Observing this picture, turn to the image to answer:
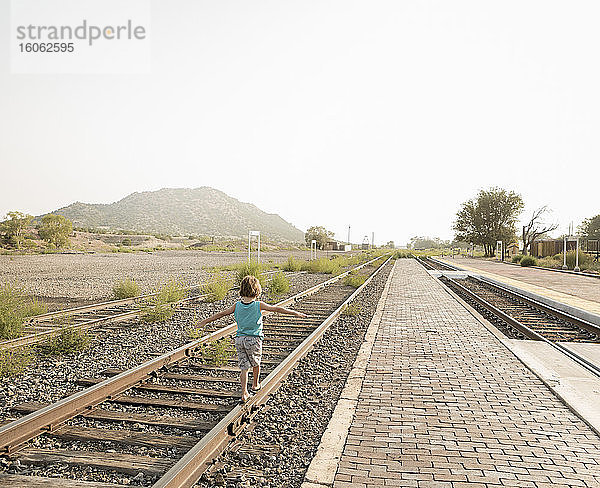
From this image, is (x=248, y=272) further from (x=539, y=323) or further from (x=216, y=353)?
(x=216, y=353)

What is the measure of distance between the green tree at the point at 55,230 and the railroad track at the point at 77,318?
54216 millimetres

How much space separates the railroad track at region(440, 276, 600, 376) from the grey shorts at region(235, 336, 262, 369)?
17.2 feet

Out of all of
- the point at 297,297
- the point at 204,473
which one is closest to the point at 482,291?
the point at 297,297

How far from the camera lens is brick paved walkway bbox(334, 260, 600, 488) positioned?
4082mm

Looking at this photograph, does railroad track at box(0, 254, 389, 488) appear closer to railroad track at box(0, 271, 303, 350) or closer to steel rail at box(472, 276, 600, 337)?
railroad track at box(0, 271, 303, 350)

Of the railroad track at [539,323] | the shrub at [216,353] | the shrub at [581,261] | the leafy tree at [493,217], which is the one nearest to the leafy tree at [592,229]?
the leafy tree at [493,217]

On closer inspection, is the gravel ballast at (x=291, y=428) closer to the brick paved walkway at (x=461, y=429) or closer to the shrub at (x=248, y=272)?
the brick paved walkway at (x=461, y=429)

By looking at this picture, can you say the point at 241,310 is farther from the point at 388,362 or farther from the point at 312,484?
the point at 388,362

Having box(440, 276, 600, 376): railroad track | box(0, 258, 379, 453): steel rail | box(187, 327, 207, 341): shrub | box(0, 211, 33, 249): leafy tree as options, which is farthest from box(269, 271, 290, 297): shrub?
box(0, 211, 33, 249): leafy tree

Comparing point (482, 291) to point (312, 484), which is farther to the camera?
point (482, 291)

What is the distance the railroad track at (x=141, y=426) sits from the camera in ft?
12.6

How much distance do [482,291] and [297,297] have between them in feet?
36.7

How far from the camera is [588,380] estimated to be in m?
7.15

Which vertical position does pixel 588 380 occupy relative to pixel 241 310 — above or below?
below
